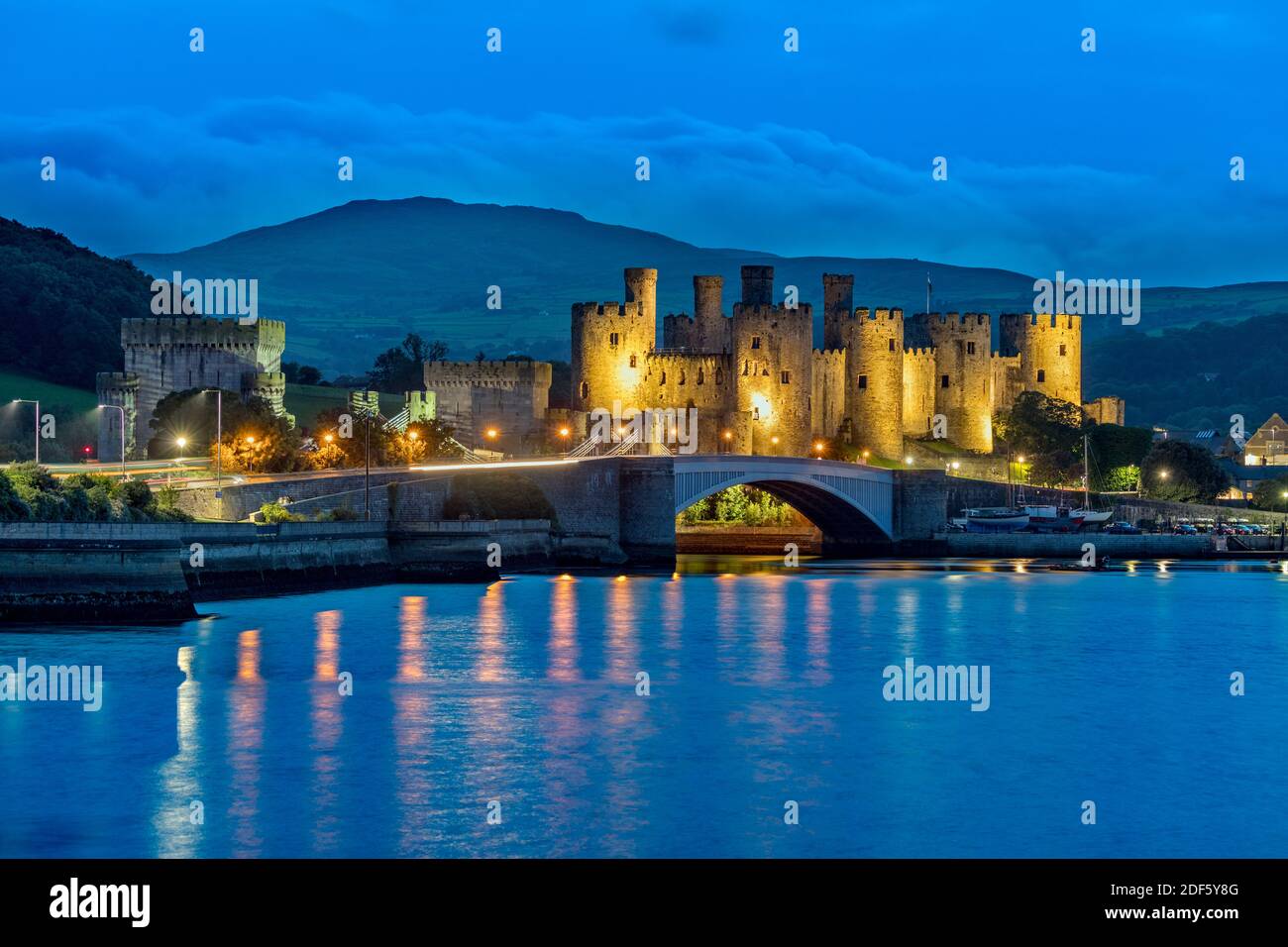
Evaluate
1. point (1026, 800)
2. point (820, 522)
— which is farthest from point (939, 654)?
point (820, 522)

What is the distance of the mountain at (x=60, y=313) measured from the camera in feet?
360

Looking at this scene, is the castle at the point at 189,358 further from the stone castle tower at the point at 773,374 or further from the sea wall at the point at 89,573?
the sea wall at the point at 89,573

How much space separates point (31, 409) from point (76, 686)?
6343 centimetres

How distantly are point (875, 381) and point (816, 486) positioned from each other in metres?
22.4

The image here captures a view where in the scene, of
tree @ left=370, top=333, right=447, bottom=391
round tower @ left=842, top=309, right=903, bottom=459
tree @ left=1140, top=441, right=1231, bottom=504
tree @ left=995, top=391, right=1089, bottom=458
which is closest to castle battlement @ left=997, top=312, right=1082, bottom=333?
tree @ left=995, top=391, right=1089, bottom=458

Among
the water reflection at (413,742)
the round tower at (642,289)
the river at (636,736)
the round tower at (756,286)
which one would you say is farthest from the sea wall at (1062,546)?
the water reflection at (413,742)

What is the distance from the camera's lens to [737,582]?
68062 mm

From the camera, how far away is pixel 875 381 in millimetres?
101125

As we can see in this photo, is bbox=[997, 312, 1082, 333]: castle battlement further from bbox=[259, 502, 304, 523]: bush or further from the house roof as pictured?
bbox=[259, 502, 304, 523]: bush

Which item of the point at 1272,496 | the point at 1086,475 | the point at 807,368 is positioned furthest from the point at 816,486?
the point at 1272,496

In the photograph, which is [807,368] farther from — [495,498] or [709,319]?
[495,498]

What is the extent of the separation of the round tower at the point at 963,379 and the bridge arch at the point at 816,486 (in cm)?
1892
